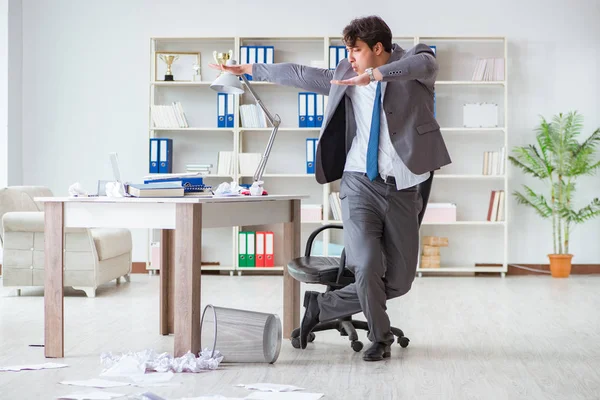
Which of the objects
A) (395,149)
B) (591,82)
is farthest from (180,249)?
(591,82)

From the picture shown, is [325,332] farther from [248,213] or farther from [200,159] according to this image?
[200,159]

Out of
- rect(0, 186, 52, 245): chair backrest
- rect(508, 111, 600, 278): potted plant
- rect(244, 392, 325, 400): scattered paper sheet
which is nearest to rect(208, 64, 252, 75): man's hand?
rect(244, 392, 325, 400): scattered paper sheet

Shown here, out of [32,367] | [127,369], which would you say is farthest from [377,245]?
[32,367]

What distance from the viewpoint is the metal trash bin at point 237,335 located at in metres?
3.24

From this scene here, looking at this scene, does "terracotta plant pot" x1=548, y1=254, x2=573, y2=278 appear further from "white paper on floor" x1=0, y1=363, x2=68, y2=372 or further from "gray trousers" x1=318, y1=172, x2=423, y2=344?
"white paper on floor" x1=0, y1=363, x2=68, y2=372

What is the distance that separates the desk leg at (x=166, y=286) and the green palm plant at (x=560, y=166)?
3.84 meters

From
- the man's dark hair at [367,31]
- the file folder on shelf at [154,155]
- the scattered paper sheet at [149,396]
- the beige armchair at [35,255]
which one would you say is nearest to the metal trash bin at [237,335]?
the scattered paper sheet at [149,396]

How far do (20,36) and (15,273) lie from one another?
2.80 metres

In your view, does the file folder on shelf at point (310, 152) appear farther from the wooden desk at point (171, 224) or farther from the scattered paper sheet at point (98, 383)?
the scattered paper sheet at point (98, 383)

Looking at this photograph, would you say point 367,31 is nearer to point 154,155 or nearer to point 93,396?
point 93,396

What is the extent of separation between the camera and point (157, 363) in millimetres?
3082

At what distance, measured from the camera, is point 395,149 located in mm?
3273

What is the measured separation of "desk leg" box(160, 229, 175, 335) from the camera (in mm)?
3947

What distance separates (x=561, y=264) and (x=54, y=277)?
4786 mm
